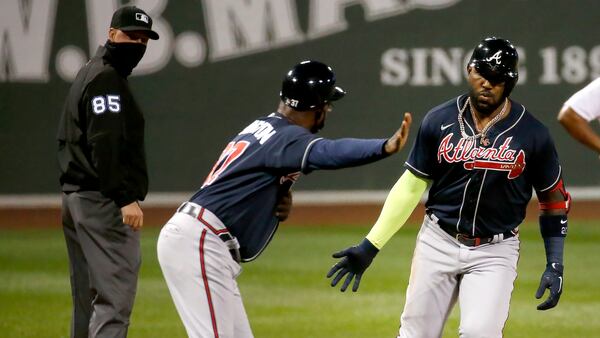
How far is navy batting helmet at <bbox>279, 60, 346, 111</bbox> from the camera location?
491 centimetres

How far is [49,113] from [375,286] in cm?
548

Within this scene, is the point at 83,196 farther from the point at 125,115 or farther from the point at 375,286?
the point at 375,286

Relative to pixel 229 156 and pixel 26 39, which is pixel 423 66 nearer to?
pixel 26 39

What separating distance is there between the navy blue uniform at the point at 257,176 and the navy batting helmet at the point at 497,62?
1.02 metres

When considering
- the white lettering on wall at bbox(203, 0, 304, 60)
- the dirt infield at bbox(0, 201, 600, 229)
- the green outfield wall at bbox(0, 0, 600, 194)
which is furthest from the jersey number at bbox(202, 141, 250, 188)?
the white lettering on wall at bbox(203, 0, 304, 60)

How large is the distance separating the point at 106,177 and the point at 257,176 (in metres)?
1.07

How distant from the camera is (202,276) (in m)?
4.70

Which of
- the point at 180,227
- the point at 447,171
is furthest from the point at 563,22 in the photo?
the point at 180,227

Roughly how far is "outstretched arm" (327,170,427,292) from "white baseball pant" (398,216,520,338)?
0.88 feet

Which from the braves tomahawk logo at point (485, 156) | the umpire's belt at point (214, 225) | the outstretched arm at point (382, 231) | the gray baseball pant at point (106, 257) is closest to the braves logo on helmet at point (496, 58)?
the braves tomahawk logo at point (485, 156)

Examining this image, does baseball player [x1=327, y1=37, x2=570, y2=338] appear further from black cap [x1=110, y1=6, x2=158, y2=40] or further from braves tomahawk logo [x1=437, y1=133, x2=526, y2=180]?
black cap [x1=110, y1=6, x2=158, y2=40]

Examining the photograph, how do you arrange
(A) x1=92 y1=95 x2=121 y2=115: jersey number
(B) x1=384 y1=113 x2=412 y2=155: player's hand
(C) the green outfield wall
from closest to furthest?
1. (B) x1=384 y1=113 x2=412 y2=155: player's hand
2. (A) x1=92 y1=95 x2=121 y2=115: jersey number
3. (C) the green outfield wall

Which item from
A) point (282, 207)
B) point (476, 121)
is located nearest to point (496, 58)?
point (476, 121)

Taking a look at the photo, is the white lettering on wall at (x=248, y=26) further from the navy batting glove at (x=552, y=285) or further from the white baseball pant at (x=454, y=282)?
the navy batting glove at (x=552, y=285)
